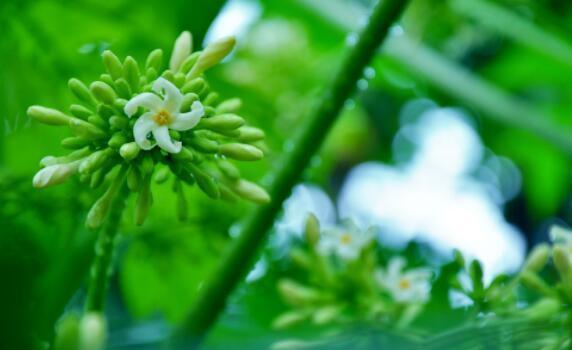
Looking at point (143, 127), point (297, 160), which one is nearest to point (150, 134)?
point (143, 127)

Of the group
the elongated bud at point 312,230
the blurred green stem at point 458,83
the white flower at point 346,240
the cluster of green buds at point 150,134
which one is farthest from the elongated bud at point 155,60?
the blurred green stem at point 458,83

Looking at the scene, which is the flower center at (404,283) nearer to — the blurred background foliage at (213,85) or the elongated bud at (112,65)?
the blurred background foliage at (213,85)

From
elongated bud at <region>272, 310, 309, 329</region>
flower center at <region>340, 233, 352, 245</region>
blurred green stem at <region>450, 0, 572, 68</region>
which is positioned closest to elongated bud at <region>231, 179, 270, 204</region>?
elongated bud at <region>272, 310, 309, 329</region>

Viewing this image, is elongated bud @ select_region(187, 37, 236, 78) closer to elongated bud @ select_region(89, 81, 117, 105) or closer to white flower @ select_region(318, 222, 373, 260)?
elongated bud @ select_region(89, 81, 117, 105)

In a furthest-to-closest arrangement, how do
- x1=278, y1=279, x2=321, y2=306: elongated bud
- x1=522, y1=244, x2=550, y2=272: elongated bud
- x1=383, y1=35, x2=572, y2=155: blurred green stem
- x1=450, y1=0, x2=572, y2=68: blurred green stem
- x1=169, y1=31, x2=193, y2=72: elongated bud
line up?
x1=383, y1=35, x2=572, y2=155: blurred green stem
x1=450, y1=0, x2=572, y2=68: blurred green stem
x1=278, y1=279, x2=321, y2=306: elongated bud
x1=522, y1=244, x2=550, y2=272: elongated bud
x1=169, y1=31, x2=193, y2=72: elongated bud

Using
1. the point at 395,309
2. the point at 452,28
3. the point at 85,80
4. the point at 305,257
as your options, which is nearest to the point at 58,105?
the point at 85,80

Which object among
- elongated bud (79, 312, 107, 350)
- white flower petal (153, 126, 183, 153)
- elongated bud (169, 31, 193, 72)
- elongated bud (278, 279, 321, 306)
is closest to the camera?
elongated bud (79, 312, 107, 350)
